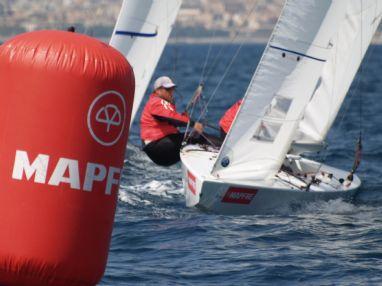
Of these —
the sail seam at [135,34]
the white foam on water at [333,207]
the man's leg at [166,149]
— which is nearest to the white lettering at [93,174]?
the white foam on water at [333,207]

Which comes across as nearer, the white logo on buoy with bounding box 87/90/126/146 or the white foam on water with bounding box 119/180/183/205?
the white logo on buoy with bounding box 87/90/126/146

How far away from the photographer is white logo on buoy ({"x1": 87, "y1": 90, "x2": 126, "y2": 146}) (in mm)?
4727

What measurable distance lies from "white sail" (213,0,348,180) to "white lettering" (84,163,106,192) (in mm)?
3894

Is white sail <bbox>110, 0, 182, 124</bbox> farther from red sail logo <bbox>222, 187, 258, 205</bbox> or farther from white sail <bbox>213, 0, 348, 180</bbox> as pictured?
red sail logo <bbox>222, 187, 258, 205</bbox>

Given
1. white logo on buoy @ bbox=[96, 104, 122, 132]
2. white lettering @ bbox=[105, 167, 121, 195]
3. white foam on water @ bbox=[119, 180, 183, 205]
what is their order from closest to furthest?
white logo on buoy @ bbox=[96, 104, 122, 132], white lettering @ bbox=[105, 167, 121, 195], white foam on water @ bbox=[119, 180, 183, 205]

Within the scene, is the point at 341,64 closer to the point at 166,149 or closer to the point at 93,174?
the point at 166,149

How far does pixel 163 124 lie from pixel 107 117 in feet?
15.0

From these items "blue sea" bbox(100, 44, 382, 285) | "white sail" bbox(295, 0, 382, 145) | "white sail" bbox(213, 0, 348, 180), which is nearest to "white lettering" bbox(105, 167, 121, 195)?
"blue sea" bbox(100, 44, 382, 285)

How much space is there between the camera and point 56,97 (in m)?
4.65

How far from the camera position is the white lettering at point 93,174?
15.6 ft

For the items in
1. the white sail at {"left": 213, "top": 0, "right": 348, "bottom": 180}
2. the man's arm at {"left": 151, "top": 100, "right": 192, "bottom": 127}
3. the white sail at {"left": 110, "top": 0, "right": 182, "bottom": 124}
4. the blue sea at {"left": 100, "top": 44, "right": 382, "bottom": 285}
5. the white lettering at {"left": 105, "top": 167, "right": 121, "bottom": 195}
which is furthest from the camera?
the white sail at {"left": 110, "top": 0, "right": 182, "bottom": 124}

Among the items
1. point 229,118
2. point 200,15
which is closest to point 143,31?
point 229,118

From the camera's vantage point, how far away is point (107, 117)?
4.78 metres

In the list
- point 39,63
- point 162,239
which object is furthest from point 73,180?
point 162,239
